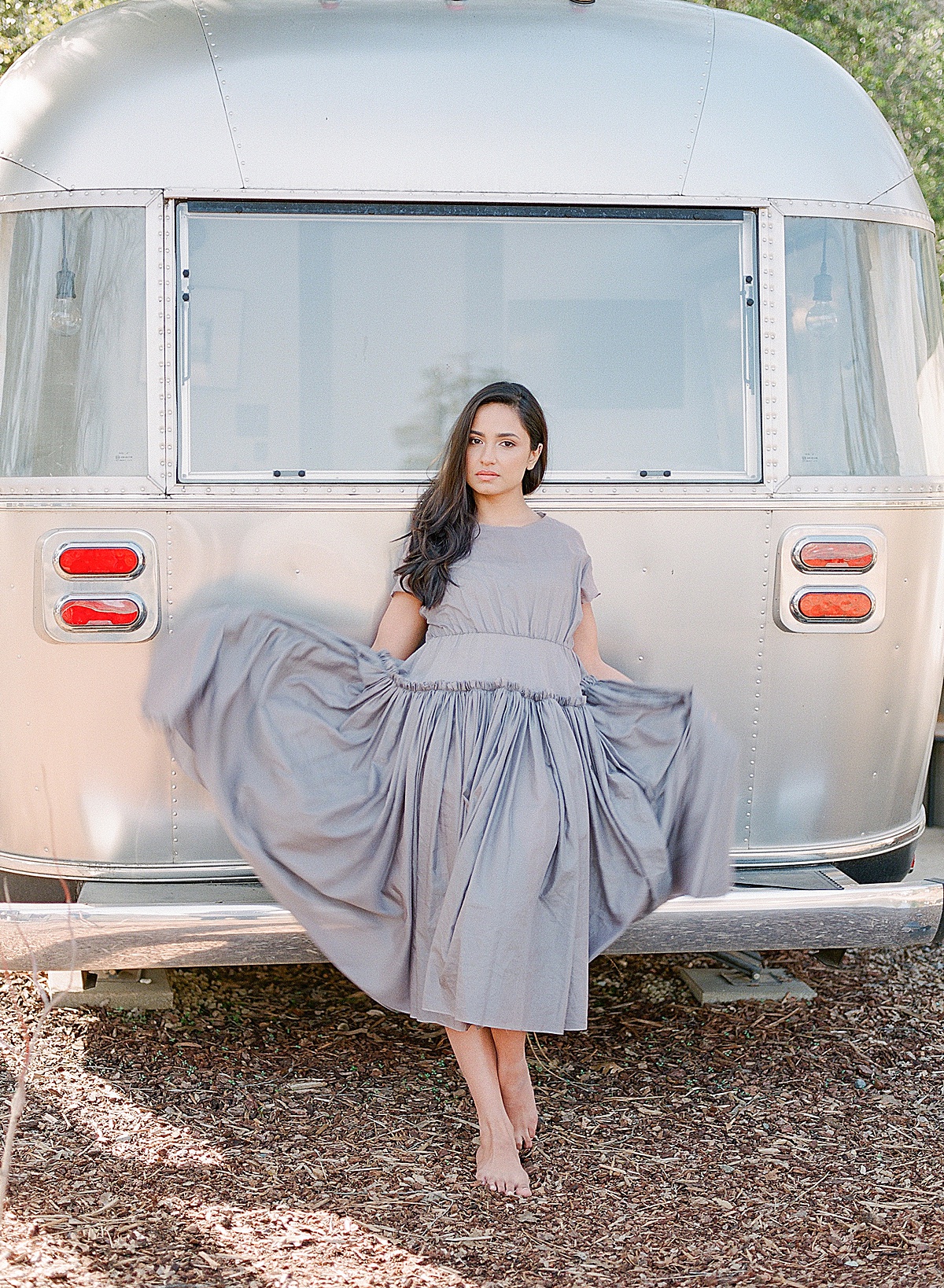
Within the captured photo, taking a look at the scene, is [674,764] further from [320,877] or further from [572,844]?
[320,877]

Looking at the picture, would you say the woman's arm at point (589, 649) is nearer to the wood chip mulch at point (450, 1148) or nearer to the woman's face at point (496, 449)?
the woman's face at point (496, 449)

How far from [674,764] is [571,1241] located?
1.10 meters

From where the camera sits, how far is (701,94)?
3371 mm

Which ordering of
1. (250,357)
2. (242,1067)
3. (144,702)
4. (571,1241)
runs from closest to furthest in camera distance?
(571,1241)
(144,702)
(250,357)
(242,1067)

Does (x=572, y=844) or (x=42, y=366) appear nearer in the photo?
(x=572, y=844)

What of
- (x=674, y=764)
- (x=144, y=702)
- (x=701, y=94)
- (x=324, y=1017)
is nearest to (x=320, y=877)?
(x=144, y=702)

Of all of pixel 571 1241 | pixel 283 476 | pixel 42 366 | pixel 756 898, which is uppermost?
pixel 42 366

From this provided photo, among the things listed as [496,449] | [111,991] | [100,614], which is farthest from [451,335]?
[111,991]

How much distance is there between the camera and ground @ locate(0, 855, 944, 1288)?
280 centimetres

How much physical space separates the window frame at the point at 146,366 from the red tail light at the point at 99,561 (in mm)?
134

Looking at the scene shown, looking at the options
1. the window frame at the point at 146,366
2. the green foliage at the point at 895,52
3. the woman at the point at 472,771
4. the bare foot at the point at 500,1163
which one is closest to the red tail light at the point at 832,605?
the woman at the point at 472,771

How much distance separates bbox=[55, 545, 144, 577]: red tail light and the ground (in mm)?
1416

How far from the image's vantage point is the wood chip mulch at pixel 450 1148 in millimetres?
2797

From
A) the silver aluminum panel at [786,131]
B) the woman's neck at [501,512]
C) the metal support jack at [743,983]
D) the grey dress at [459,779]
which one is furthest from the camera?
the metal support jack at [743,983]
